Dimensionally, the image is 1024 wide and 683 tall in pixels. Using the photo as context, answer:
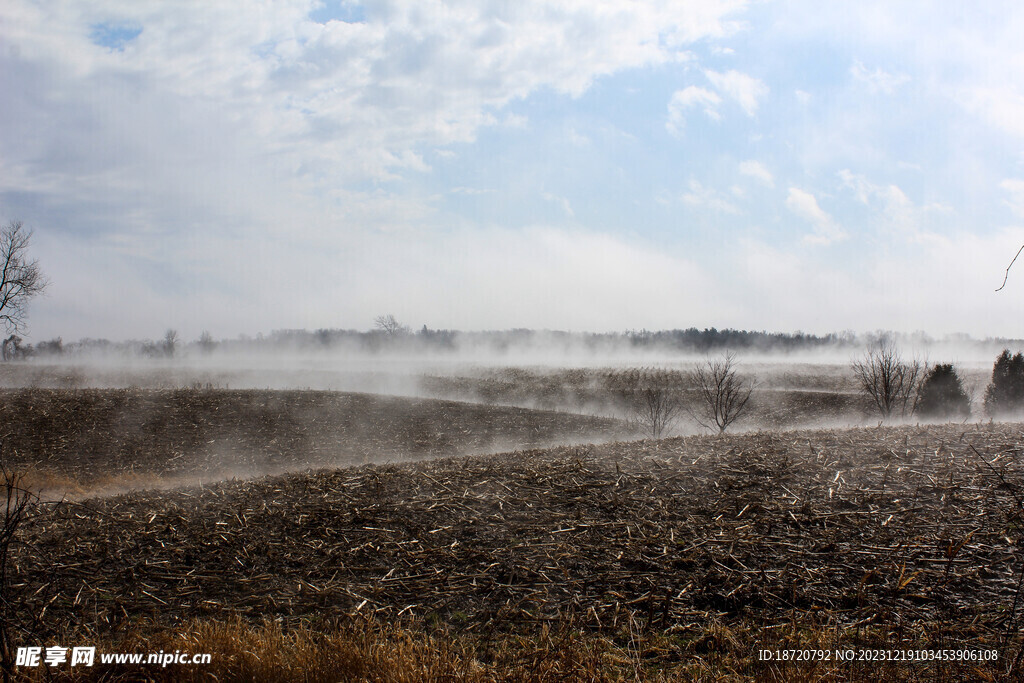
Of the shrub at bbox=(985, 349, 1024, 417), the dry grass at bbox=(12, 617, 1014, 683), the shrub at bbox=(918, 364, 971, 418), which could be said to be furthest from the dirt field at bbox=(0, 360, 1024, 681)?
the shrub at bbox=(985, 349, 1024, 417)

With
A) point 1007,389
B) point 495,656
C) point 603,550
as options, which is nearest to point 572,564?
point 603,550

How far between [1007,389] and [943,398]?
4.23 meters

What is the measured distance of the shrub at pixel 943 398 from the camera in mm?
17859

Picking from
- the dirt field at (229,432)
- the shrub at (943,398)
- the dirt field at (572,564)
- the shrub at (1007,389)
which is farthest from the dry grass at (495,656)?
the shrub at (1007,389)

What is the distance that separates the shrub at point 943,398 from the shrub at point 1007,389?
264cm

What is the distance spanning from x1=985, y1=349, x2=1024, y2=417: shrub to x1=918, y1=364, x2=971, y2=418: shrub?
2.64m

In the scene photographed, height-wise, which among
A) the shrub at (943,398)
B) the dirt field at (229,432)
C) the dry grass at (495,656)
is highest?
the shrub at (943,398)

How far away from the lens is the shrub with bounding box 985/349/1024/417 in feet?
65.3

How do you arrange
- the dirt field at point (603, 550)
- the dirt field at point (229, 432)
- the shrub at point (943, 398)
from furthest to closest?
the shrub at point (943, 398) < the dirt field at point (229, 432) < the dirt field at point (603, 550)

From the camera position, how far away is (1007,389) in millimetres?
20188

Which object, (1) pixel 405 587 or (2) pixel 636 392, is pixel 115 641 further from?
(2) pixel 636 392

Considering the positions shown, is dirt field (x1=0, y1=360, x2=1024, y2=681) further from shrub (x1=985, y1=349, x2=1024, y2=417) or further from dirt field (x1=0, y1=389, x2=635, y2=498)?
shrub (x1=985, y1=349, x2=1024, y2=417)

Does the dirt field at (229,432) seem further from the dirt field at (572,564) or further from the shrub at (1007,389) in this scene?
the shrub at (1007,389)

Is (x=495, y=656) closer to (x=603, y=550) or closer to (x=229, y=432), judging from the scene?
(x=603, y=550)
